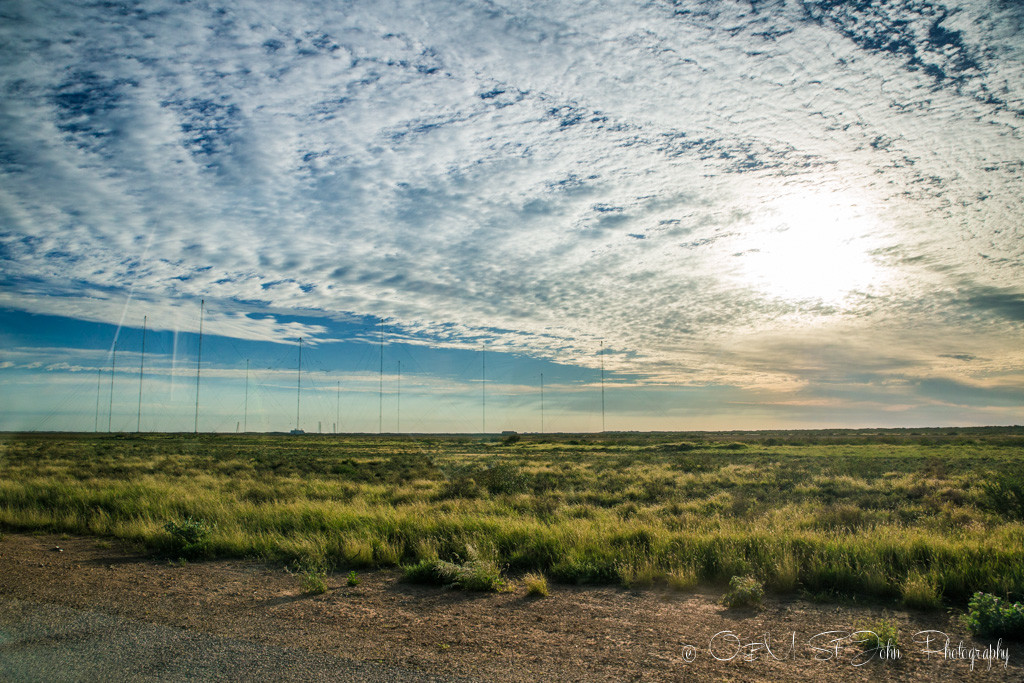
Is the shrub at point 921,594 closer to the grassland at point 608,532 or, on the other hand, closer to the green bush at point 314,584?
the grassland at point 608,532

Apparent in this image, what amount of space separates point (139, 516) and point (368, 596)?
329 inches

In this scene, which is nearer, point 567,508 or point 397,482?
point 567,508

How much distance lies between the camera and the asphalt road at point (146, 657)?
5289 mm

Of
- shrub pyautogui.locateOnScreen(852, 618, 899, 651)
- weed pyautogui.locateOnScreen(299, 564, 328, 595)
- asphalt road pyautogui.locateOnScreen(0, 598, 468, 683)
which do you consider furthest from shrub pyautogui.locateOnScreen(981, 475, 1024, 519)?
asphalt road pyautogui.locateOnScreen(0, 598, 468, 683)

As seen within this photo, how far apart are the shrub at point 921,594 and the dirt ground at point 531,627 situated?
0.47ft

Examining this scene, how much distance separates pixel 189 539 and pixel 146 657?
5.91m

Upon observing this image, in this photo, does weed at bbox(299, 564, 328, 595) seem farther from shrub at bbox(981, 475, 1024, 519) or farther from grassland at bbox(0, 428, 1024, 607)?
shrub at bbox(981, 475, 1024, 519)

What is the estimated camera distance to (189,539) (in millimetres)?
11055

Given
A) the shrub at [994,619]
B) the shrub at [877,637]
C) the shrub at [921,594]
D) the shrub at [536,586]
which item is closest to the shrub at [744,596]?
the shrub at [877,637]

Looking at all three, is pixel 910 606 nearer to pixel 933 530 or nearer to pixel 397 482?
pixel 933 530

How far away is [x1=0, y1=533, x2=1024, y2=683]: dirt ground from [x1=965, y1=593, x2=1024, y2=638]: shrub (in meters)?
0.15

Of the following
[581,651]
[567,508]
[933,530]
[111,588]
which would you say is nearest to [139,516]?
[111,588]

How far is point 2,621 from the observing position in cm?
680

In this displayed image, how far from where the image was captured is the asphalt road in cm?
529
